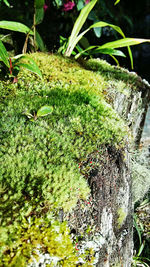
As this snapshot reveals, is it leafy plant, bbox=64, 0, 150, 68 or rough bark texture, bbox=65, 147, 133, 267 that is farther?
leafy plant, bbox=64, 0, 150, 68

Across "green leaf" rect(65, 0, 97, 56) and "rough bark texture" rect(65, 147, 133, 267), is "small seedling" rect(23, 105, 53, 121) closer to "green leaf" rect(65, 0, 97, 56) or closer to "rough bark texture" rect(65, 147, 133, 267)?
"rough bark texture" rect(65, 147, 133, 267)

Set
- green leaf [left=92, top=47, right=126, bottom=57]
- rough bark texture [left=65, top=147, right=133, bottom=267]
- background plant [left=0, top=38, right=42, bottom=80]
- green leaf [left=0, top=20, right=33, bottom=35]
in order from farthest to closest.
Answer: green leaf [left=92, top=47, right=126, bottom=57]
green leaf [left=0, top=20, right=33, bottom=35]
background plant [left=0, top=38, right=42, bottom=80]
rough bark texture [left=65, top=147, right=133, bottom=267]

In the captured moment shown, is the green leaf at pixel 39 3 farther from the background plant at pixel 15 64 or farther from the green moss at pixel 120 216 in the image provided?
the green moss at pixel 120 216

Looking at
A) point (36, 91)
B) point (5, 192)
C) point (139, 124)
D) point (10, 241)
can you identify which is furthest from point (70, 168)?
point (139, 124)

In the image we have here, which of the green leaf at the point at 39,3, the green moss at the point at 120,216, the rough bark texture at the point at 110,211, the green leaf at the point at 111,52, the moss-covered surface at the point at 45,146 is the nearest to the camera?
the moss-covered surface at the point at 45,146

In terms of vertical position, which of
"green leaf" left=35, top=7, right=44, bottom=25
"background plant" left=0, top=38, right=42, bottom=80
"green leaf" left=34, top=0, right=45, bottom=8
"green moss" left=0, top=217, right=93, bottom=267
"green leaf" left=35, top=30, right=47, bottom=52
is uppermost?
"green leaf" left=34, top=0, right=45, bottom=8

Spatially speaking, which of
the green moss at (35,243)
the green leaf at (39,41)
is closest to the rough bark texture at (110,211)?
the green moss at (35,243)

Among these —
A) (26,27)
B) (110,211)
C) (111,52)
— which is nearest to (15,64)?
(26,27)

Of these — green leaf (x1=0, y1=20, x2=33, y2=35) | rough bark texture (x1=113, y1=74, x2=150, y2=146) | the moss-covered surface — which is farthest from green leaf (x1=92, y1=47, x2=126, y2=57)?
green leaf (x1=0, y1=20, x2=33, y2=35)
